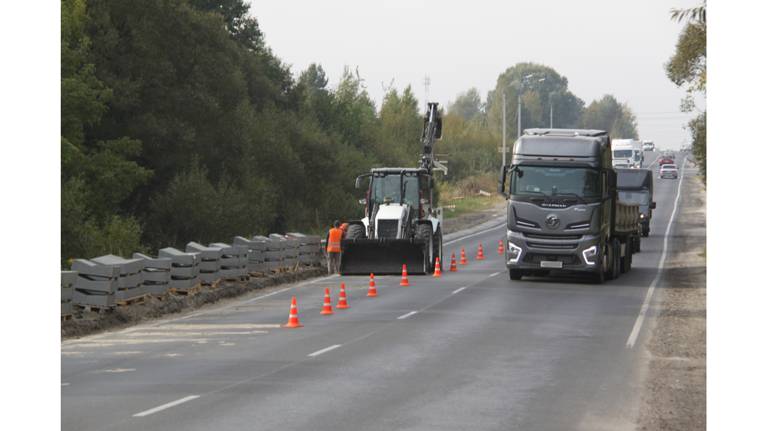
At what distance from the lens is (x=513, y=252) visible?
113 feet

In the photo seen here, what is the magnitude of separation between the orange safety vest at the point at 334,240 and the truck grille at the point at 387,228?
4.00 ft

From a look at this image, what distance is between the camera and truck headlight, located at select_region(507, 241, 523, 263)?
34.2 meters

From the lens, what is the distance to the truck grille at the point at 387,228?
121ft

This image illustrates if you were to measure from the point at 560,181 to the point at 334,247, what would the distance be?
8039 millimetres

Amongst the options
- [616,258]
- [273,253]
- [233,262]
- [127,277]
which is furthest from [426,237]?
[127,277]

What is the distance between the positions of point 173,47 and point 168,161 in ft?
16.6

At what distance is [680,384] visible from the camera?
1728 cm

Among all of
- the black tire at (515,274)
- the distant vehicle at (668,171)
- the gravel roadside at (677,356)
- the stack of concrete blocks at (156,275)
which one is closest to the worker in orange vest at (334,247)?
the black tire at (515,274)

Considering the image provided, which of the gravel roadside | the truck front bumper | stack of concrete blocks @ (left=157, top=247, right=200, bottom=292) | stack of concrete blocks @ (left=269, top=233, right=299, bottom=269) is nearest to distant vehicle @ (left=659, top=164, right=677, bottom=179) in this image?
the gravel roadside

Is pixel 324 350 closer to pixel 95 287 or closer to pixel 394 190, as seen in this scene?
pixel 95 287

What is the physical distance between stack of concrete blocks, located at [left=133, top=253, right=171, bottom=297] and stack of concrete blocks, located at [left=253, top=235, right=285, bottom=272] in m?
8.24

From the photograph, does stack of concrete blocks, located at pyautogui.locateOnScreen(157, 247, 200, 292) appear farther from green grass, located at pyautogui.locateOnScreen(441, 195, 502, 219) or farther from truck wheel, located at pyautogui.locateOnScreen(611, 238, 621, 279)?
green grass, located at pyautogui.locateOnScreen(441, 195, 502, 219)

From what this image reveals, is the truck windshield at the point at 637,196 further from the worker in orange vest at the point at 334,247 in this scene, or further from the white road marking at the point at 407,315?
the white road marking at the point at 407,315

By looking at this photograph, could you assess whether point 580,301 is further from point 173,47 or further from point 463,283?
point 173,47
